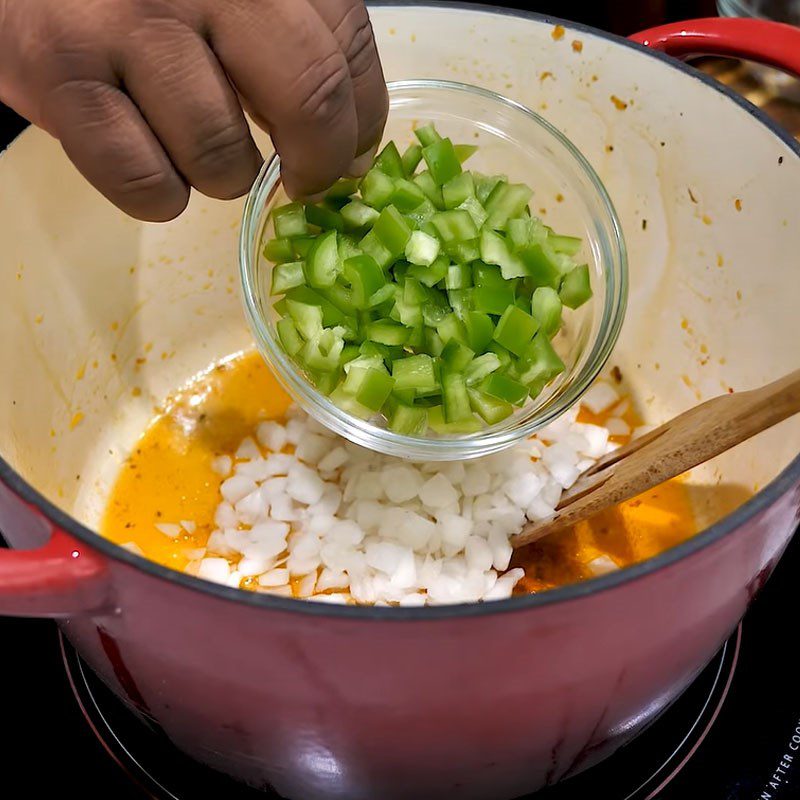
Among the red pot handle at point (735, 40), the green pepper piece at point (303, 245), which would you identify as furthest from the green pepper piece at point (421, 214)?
the red pot handle at point (735, 40)

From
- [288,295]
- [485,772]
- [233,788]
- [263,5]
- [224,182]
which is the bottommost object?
[233,788]

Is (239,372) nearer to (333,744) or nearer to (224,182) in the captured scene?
(224,182)

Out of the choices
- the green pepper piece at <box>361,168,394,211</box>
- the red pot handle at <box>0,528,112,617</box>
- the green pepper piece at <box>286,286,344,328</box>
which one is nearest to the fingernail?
the green pepper piece at <box>361,168,394,211</box>

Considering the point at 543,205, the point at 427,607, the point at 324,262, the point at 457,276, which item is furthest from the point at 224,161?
the point at 543,205

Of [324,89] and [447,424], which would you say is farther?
[447,424]

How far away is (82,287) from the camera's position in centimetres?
113

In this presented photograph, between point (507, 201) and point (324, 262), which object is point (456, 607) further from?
point (507, 201)

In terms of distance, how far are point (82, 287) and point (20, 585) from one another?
1.92 feet

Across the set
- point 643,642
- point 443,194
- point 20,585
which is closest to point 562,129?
point 443,194

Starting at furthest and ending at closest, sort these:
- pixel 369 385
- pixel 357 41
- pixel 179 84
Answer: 1. pixel 369 385
2. pixel 357 41
3. pixel 179 84

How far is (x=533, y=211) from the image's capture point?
1238 mm

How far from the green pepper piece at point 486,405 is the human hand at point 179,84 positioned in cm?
27

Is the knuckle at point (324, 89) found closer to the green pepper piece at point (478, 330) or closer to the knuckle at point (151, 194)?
the knuckle at point (151, 194)

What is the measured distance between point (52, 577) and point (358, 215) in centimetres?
52
